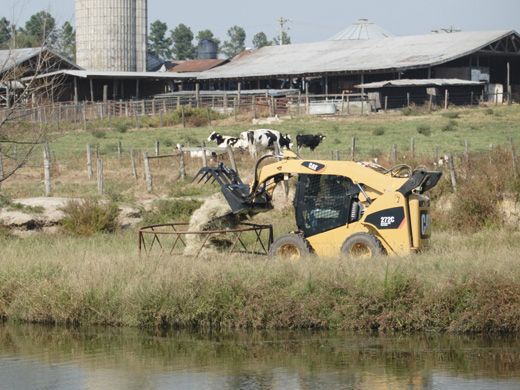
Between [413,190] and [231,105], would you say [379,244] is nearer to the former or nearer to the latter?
[413,190]

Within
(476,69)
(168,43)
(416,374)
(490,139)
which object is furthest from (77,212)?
(168,43)

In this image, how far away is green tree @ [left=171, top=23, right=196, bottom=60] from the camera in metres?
152

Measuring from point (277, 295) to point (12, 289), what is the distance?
398 cm

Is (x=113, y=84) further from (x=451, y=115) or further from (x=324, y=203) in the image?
(x=324, y=203)

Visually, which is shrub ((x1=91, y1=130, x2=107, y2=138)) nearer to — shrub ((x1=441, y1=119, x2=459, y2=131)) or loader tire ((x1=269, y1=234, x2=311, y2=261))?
shrub ((x1=441, y1=119, x2=459, y2=131))

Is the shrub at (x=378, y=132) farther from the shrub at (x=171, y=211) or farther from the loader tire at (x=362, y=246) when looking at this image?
the loader tire at (x=362, y=246)

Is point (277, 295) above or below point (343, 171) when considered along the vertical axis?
below

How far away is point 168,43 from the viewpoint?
15575 centimetres

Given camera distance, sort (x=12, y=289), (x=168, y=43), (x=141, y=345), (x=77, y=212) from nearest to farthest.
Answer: (x=141, y=345), (x=12, y=289), (x=77, y=212), (x=168, y=43)

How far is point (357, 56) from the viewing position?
66.8 meters

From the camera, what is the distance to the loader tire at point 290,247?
17828 mm

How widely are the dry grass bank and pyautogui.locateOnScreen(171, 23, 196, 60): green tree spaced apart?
13637 cm

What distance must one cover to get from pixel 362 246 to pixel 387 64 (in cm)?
4499

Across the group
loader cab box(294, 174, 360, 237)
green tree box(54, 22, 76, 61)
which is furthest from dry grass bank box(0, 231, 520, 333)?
green tree box(54, 22, 76, 61)
